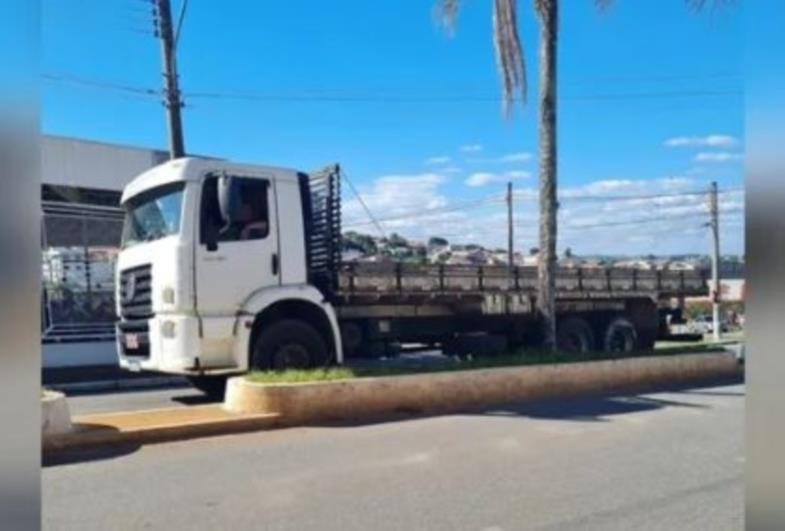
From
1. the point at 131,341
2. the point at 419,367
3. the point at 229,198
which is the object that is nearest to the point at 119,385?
the point at 131,341

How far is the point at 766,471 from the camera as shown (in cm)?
144

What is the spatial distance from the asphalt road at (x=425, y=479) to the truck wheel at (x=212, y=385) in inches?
124

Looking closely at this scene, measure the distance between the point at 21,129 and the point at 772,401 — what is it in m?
1.46

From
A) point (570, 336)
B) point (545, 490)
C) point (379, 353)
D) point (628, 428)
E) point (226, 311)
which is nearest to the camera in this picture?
point (545, 490)

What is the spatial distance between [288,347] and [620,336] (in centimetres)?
801

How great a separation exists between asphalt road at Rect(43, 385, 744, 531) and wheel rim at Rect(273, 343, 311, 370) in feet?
5.35

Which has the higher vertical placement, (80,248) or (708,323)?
(80,248)

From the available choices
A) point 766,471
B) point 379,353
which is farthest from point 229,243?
point 766,471

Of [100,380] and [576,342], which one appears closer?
[100,380]

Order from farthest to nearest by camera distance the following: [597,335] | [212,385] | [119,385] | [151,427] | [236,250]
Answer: [597,335] → [119,385] → [212,385] → [236,250] → [151,427]

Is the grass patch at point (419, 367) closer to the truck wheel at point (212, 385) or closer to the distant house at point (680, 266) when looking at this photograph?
the truck wheel at point (212, 385)

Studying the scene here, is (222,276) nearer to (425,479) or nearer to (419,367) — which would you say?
(419,367)

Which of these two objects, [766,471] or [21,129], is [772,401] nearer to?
[766,471]

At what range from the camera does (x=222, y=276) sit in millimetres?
9445
